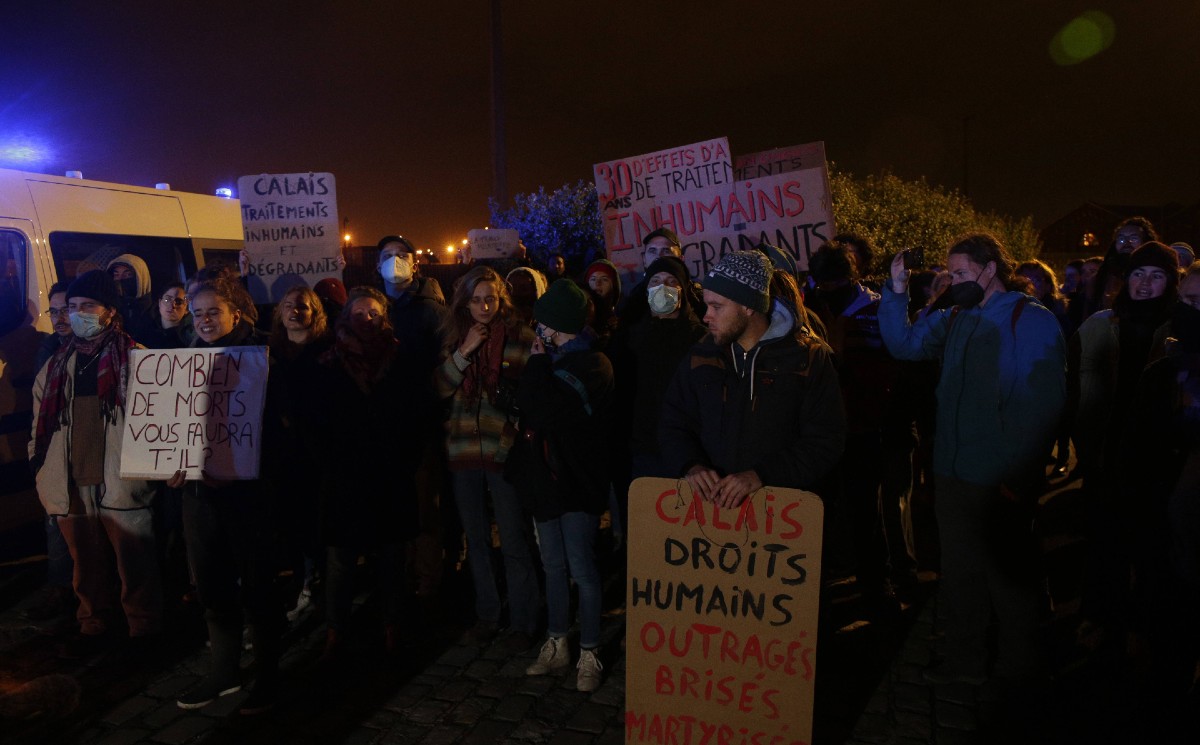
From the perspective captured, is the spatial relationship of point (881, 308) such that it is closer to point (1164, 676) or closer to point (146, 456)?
point (1164, 676)

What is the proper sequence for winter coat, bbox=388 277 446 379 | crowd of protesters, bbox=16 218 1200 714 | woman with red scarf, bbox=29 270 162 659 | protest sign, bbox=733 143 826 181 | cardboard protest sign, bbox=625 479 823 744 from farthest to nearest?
protest sign, bbox=733 143 826 181 < winter coat, bbox=388 277 446 379 < woman with red scarf, bbox=29 270 162 659 < crowd of protesters, bbox=16 218 1200 714 < cardboard protest sign, bbox=625 479 823 744

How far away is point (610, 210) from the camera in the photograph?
21.3 feet

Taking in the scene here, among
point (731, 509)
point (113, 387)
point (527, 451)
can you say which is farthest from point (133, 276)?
point (731, 509)

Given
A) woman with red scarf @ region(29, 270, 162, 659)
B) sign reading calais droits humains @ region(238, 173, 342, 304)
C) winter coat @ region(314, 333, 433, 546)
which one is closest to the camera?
winter coat @ region(314, 333, 433, 546)

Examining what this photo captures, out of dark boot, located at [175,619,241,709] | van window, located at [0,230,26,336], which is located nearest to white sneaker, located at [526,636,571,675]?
dark boot, located at [175,619,241,709]

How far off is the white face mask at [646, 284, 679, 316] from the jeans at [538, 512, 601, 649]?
4.21ft

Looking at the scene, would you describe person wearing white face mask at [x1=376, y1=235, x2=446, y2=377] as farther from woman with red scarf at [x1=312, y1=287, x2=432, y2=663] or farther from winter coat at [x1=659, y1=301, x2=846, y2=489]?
winter coat at [x1=659, y1=301, x2=846, y2=489]

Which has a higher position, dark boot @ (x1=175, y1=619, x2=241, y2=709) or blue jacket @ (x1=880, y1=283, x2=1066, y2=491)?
blue jacket @ (x1=880, y1=283, x2=1066, y2=491)

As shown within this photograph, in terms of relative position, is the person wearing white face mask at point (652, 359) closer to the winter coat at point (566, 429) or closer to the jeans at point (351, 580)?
the winter coat at point (566, 429)

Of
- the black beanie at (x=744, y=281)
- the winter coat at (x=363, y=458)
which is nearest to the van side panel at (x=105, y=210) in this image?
the winter coat at (x=363, y=458)

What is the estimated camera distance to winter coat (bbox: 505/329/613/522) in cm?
378

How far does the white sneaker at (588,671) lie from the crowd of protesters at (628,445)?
14 millimetres

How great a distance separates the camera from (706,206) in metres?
5.98

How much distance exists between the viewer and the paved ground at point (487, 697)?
11.5 ft
